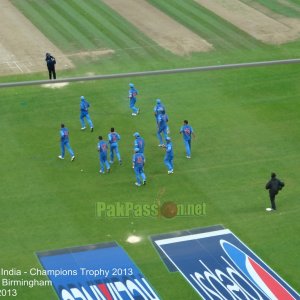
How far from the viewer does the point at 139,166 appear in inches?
1209

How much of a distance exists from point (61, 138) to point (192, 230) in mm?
7137

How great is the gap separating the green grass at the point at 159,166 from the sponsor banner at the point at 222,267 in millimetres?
407

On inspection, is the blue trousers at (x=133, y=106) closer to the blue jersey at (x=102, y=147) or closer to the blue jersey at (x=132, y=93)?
the blue jersey at (x=132, y=93)

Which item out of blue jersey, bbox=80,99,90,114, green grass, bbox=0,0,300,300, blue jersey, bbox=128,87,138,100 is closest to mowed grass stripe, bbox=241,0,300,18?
green grass, bbox=0,0,300,300

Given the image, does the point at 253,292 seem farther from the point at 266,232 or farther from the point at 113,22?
the point at 113,22

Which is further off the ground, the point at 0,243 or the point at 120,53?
the point at 120,53

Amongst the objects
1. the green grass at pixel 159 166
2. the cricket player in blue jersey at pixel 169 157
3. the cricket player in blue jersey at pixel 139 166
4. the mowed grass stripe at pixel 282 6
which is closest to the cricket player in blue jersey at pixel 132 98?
the green grass at pixel 159 166

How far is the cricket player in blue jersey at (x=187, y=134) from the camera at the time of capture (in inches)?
1284

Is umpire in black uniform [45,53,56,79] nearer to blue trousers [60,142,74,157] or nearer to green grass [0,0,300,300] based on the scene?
green grass [0,0,300,300]

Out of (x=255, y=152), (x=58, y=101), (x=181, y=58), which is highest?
(x=181, y=58)

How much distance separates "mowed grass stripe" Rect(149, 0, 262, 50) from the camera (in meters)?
46.7

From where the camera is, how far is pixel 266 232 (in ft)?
91.9

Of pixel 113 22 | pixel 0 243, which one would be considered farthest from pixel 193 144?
pixel 113 22

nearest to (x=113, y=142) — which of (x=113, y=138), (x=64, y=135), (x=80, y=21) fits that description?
(x=113, y=138)
